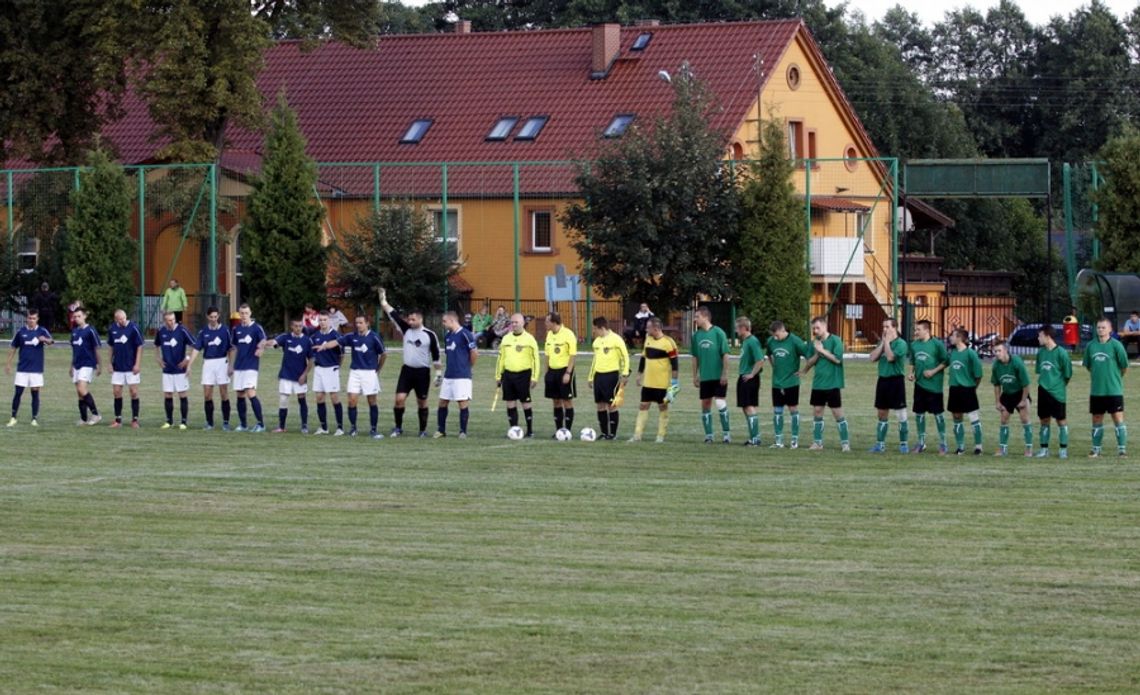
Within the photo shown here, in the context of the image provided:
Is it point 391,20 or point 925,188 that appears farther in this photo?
point 391,20

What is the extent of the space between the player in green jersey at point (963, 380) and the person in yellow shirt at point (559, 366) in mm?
4969

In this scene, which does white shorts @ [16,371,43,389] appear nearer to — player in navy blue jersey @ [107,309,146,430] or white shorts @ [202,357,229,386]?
player in navy blue jersey @ [107,309,146,430]

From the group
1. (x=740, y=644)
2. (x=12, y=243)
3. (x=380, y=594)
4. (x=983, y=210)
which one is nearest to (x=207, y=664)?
(x=380, y=594)

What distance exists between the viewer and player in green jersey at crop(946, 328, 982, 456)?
2320 cm

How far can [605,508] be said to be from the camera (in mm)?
18062

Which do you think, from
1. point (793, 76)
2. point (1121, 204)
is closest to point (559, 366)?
point (1121, 204)

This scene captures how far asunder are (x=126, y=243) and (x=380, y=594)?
3672 cm

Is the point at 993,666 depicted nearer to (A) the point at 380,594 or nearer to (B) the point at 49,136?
(A) the point at 380,594

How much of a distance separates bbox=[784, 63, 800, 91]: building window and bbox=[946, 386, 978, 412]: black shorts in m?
34.0

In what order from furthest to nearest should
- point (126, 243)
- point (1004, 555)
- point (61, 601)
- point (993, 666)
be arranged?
point (126, 243) → point (1004, 555) → point (61, 601) → point (993, 666)

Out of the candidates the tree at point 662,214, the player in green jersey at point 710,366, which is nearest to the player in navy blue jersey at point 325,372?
the player in green jersey at point 710,366

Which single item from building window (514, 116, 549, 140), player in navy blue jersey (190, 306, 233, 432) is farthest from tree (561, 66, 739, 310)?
player in navy blue jersey (190, 306, 233, 432)

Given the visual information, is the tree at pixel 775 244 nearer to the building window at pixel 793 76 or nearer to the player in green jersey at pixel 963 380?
the building window at pixel 793 76

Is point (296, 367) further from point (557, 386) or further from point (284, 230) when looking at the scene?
point (284, 230)
